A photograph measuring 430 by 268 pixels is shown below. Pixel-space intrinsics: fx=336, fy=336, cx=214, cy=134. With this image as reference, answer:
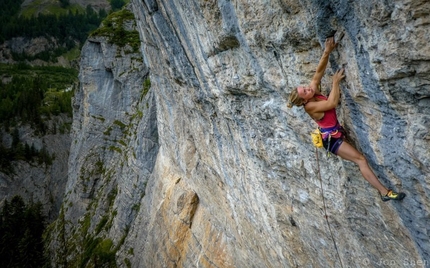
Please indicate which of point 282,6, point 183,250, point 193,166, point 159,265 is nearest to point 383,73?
point 282,6

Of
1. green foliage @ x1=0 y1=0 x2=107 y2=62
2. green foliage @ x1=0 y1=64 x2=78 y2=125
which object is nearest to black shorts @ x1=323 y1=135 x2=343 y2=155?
green foliage @ x1=0 y1=64 x2=78 y2=125

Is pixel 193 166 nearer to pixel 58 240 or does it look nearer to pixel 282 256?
pixel 282 256

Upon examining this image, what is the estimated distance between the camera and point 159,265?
67.8 ft

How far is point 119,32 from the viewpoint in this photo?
37.7 meters

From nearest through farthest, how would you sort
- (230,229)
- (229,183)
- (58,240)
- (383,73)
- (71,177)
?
(383,73), (229,183), (230,229), (58,240), (71,177)

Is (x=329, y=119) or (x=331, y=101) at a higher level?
(x=331, y=101)

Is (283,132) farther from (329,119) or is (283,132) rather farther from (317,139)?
(329,119)

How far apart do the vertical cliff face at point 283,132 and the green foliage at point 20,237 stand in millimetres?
28095

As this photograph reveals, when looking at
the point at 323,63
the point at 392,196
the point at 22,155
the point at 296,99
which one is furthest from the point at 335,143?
the point at 22,155

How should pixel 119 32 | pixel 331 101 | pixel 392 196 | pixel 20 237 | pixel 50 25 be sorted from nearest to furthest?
pixel 392 196
pixel 331 101
pixel 119 32
pixel 20 237
pixel 50 25

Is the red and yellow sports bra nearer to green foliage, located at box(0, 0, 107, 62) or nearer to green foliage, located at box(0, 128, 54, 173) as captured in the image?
green foliage, located at box(0, 128, 54, 173)

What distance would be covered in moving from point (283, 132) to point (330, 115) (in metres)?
2.02

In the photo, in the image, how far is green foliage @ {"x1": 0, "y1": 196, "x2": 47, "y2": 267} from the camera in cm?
3988

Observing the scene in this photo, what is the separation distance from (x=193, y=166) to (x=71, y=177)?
33.6 meters
